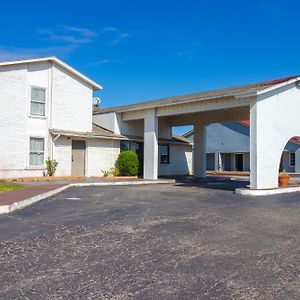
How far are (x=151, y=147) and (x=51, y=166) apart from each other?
593 cm

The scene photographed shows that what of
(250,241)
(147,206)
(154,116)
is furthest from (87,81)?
(250,241)

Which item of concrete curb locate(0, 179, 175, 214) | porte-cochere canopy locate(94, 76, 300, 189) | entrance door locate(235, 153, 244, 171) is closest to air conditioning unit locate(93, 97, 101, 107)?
porte-cochere canopy locate(94, 76, 300, 189)

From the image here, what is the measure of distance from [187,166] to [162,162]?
3140 mm

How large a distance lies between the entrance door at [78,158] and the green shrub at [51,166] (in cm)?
151

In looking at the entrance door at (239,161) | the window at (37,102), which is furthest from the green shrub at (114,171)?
the entrance door at (239,161)

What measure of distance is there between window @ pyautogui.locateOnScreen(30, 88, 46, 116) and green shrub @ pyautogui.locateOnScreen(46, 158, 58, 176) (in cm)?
275

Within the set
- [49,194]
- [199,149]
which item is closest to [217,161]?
[199,149]

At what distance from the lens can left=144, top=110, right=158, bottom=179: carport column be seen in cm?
2203

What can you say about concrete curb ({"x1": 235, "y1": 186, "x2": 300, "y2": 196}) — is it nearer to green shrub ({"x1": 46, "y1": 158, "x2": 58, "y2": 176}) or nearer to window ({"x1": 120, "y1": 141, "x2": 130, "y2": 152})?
green shrub ({"x1": 46, "y1": 158, "x2": 58, "y2": 176})

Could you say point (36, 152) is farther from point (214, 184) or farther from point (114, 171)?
point (214, 184)

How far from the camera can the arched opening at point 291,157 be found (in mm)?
38906

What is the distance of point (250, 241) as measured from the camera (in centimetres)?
659

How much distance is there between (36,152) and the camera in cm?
2073

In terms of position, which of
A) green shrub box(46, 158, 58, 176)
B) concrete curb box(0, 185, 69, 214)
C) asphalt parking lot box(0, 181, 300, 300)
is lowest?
asphalt parking lot box(0, 181, 300, 300)
